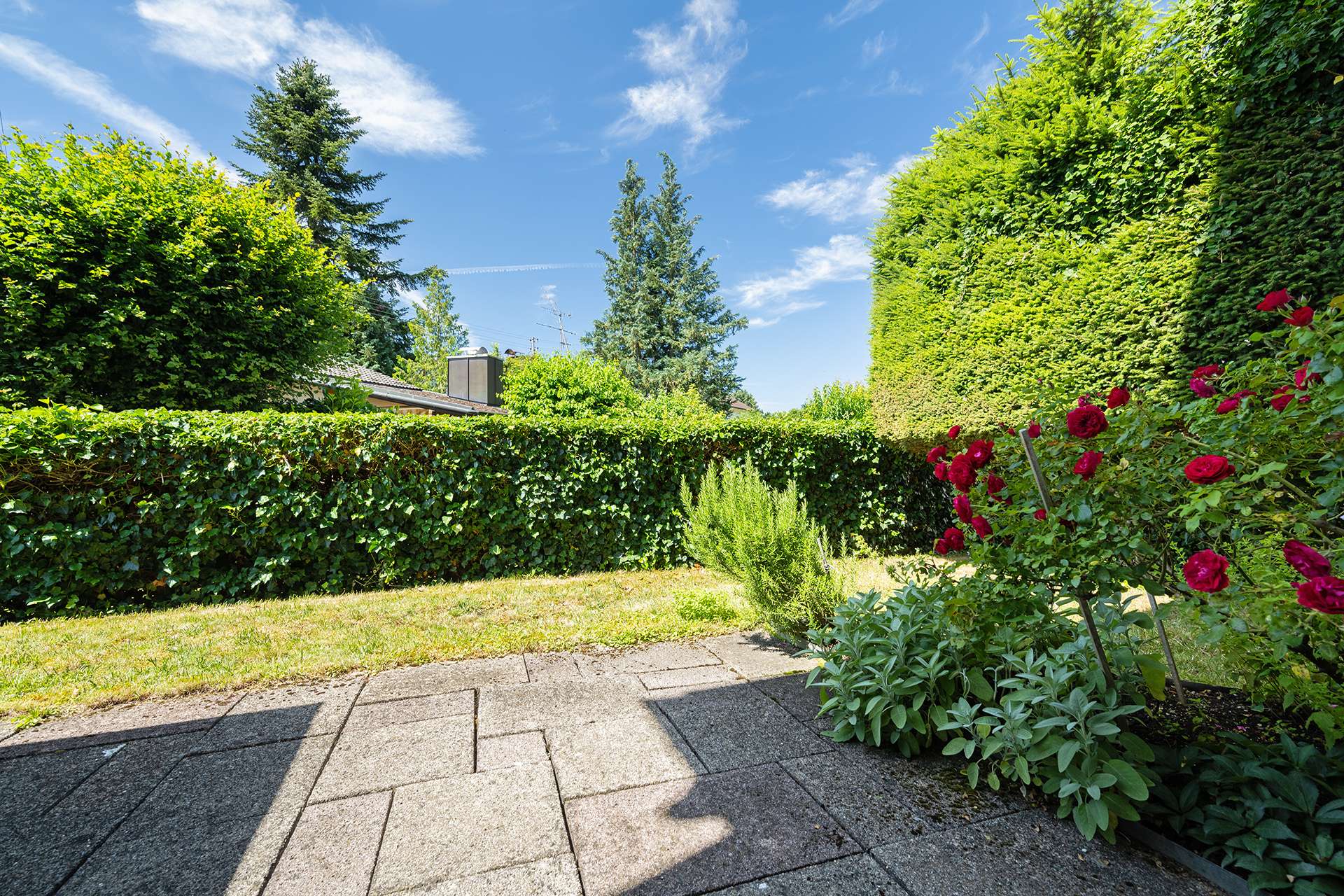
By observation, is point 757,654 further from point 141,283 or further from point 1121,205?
point 141,283

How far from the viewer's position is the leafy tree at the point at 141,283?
4758 mm

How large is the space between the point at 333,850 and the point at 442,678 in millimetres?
1317

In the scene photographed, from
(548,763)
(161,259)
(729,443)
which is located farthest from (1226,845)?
(161,259)

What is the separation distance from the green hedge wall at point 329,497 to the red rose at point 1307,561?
16.2 feet

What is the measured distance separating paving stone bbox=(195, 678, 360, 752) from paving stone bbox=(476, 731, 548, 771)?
72cm

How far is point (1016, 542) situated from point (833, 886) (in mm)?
1276

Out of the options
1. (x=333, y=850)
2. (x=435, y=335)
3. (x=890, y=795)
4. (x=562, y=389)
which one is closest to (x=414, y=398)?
(x=562, y=389)

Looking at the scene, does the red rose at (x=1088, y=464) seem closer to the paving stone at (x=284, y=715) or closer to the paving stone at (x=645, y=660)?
the paving stone at (x=645, y=660)


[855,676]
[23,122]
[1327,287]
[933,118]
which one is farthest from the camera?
[933,118]

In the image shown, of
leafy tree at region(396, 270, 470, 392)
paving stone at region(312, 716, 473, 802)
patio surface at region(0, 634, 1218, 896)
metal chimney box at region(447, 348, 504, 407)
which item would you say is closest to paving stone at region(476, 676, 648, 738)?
patio surface at region(0, 634, 1218, 896)

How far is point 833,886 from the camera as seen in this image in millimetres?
1397

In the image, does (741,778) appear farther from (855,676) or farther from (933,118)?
(933,118)

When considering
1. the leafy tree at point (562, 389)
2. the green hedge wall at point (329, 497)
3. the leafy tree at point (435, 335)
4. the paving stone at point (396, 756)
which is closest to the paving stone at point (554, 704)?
the paving stone at point (396, 756)

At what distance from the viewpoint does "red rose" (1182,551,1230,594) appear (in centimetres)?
133
